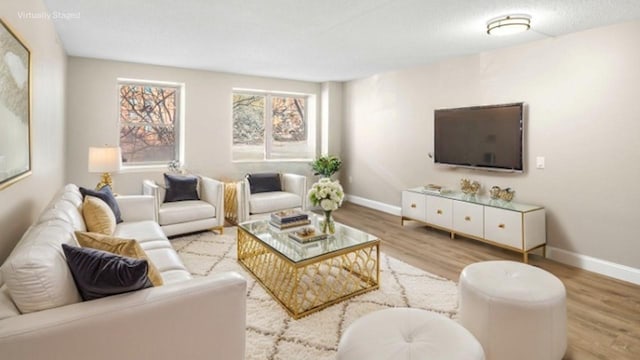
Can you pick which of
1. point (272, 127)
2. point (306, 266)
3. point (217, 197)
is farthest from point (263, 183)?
point (306, 266)

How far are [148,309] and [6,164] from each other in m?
1.15

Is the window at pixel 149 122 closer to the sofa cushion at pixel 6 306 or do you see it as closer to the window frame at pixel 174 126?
the window frame at pixel 174 126

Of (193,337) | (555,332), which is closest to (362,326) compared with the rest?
Result: (193,337)

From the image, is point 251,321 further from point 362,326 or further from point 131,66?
point 131,66

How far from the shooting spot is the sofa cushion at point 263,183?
16.4 ft

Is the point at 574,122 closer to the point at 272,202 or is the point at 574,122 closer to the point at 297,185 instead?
the point at 297,185

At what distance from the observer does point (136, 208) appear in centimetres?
340

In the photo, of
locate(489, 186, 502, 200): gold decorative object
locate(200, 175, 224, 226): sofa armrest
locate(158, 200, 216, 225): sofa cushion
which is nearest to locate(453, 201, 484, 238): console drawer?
locate(489, 186, 502, 200): gold decorative object

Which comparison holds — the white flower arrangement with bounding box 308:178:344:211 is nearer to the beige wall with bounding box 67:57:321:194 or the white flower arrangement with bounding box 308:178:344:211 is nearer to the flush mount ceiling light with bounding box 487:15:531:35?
the flush mount ceiling light with bounding box 487:15:531:35

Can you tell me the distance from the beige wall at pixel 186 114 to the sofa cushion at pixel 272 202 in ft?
3.66

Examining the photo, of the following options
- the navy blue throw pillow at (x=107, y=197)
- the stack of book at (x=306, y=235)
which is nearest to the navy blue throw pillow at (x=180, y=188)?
the navy blue throw pillow at (x=107, y=197)

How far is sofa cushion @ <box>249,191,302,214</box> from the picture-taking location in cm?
458

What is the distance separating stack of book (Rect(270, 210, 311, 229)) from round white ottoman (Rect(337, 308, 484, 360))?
5.25ft

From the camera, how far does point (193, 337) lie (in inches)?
56.0
